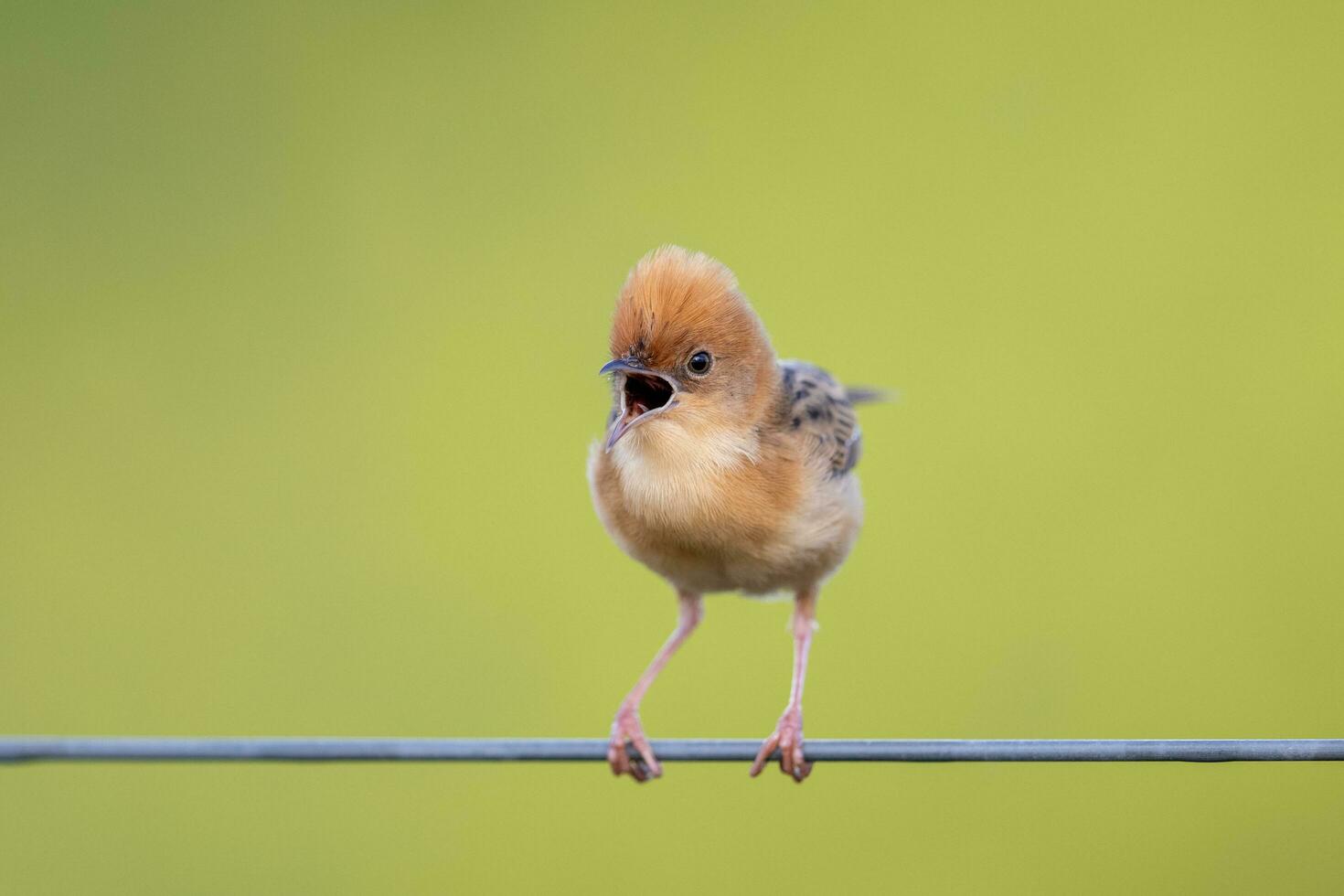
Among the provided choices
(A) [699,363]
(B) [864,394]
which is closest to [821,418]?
(A) [699,363]

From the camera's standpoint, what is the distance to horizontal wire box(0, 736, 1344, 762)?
2.77 m

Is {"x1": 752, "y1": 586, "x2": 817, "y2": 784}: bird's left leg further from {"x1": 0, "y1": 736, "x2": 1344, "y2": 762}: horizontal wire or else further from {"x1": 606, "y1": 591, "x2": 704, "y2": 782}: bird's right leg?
{"x1": 0, "y1": 736, "x2": 1344, "y2": 762}: horizontal wire

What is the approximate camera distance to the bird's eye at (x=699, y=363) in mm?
3863

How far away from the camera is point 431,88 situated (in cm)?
720

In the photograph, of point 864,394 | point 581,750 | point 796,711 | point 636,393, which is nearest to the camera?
point 581,750

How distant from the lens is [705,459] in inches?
152

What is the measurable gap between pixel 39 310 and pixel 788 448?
14.3ft

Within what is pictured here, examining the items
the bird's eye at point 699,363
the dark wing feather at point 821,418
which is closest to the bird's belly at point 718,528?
the dark wing feather at point 821,418

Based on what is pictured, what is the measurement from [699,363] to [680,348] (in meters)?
0.08

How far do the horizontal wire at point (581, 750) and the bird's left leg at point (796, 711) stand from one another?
26.6 inches

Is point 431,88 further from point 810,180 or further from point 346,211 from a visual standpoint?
point 810,180

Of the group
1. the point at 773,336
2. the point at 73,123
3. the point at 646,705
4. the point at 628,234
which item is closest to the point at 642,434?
the point at 646,705

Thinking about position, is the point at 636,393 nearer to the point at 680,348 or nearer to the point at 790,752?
the point at 680,348

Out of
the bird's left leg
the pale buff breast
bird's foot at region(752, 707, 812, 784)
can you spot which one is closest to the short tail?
the bird's left leg
